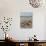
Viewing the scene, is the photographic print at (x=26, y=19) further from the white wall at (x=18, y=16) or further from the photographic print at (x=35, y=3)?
the photographic print at (x=35, y=3)

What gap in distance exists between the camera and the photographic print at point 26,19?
8.13 feet

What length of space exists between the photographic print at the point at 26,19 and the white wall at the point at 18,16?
0.22 ft

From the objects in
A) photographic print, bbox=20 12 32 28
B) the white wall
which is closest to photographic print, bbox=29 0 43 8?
the white wall

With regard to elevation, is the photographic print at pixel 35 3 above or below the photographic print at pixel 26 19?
above

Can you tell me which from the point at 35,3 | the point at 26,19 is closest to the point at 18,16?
the point at 26,19

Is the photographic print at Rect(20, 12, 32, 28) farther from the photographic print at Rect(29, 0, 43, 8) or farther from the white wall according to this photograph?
the photographic print at Rect(29, 0, 43, 8)

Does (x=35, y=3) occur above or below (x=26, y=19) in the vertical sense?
above

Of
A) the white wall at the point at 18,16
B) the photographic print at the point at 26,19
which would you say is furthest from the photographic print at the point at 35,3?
the photographic print at the point at 26,19

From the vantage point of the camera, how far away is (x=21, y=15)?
97.3 inches

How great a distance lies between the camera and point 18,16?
2461 millimetres

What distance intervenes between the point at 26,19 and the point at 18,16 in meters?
0.18

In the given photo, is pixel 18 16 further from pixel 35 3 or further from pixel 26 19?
pixel 35 3

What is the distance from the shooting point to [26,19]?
2.48 meters

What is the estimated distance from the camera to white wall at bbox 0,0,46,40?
243 cm
